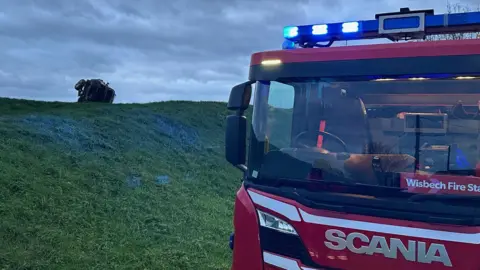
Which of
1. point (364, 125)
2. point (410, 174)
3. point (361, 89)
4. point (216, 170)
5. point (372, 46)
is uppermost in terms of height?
point (372, 46)

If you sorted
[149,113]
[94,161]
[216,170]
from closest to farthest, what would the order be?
[94,161]
[216,170]
[149,113]

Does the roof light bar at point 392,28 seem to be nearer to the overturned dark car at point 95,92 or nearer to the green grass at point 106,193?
the green grass at point 106,193

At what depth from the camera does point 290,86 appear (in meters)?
3.98

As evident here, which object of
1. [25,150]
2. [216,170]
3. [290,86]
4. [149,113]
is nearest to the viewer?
[290,86]

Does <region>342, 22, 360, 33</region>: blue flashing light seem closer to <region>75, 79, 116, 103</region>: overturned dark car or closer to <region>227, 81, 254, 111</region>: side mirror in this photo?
<region>227, 81, 254, 111</region>: side mirror

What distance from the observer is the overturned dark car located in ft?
64.3

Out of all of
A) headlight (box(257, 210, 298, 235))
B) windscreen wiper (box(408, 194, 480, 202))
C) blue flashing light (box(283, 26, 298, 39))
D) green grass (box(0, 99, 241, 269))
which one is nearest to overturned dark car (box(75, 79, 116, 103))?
green grass (box(0, 99, 241, 269))

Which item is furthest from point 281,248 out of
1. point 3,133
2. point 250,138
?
point 3,133

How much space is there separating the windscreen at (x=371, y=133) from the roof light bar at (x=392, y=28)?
0.74 m

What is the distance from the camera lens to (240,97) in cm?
404

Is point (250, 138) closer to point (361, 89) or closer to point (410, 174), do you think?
point (361, 89)

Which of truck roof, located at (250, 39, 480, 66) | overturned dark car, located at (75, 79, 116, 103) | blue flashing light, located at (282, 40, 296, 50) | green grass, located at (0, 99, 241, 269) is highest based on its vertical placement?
overturned dark car, located at (75, 79, 116, 103)

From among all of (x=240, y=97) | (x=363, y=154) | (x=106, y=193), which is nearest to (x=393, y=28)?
(x=363, y=154)

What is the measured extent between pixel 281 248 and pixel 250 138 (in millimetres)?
873
